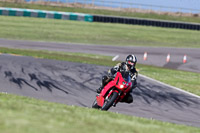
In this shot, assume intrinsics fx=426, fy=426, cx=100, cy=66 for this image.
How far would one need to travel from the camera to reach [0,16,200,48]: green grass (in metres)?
42.3

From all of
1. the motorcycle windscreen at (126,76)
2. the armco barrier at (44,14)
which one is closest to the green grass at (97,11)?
the armco barrier at (44,14)

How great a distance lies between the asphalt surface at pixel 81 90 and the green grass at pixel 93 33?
21.7 m

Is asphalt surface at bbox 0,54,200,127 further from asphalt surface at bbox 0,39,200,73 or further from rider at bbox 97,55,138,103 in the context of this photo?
asphalt surface at bbox 0,39,200,73

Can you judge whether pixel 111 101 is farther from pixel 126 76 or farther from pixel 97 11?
pixel 97 11

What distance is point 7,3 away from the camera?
191 ft

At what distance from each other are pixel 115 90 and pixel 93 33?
117ft

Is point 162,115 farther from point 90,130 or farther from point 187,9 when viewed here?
point 187,9

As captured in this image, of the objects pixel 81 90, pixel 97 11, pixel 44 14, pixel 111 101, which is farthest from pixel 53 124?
pixel 97 11

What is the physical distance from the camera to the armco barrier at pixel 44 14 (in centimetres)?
5216

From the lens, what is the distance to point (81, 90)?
15.0m

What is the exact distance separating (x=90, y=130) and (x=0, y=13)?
47.6 metres

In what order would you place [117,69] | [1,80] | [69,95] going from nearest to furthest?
[117,69]
[69,95]
[1,80]

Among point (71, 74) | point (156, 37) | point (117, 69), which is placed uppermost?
point (117, 69)

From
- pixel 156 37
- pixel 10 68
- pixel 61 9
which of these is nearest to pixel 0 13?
pixel 61 9
